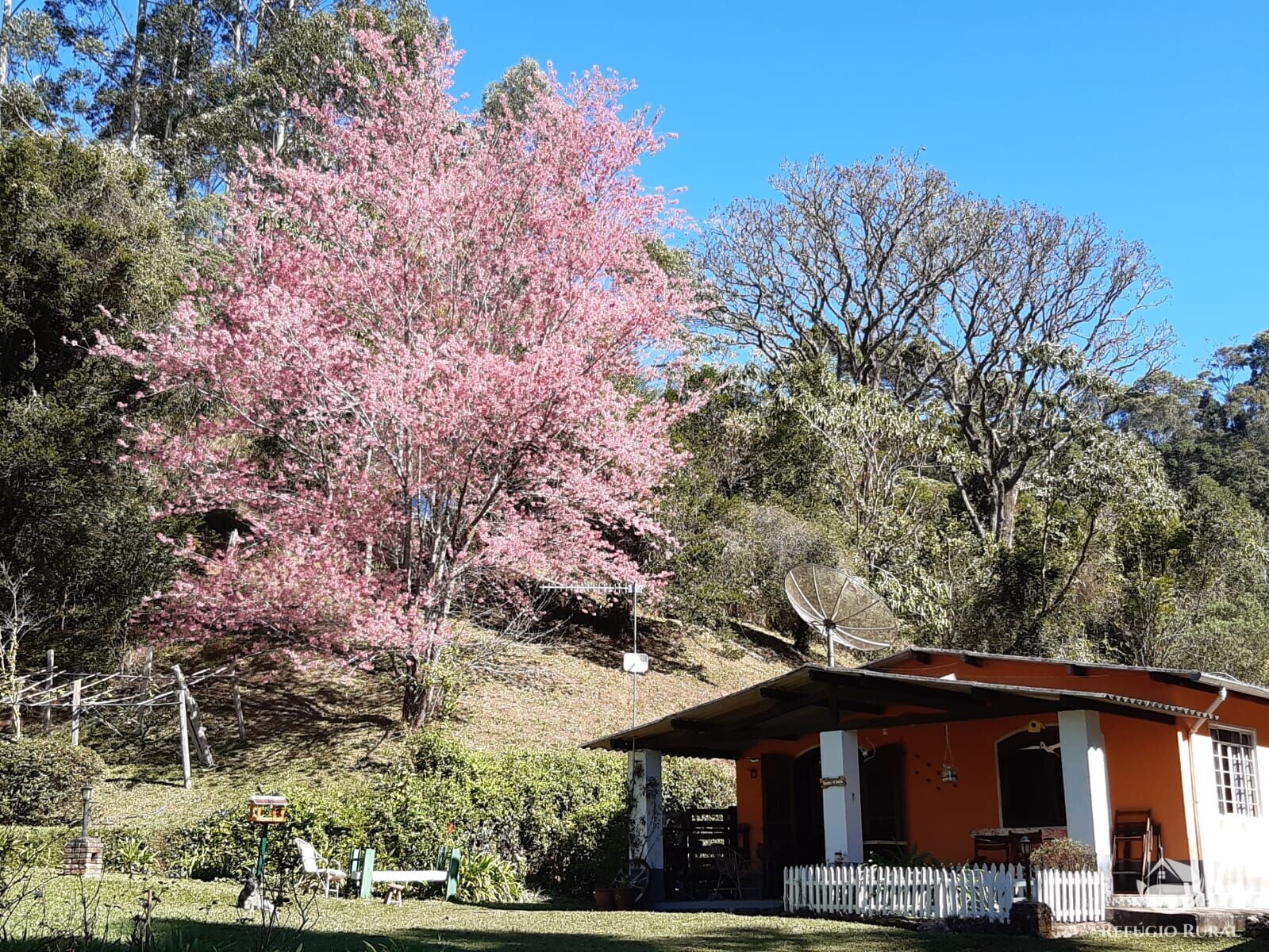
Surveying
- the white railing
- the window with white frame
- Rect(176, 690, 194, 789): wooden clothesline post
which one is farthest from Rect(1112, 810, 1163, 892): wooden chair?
Rect(176, 690, 194, 789): wooden clothesline post

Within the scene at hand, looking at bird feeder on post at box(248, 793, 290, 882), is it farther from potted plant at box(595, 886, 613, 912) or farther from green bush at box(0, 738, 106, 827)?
potted plant at box(595, 886, 613, 912)

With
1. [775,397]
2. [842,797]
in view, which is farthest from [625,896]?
[775,397]

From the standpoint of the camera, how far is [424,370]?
Result: 53.2 ft

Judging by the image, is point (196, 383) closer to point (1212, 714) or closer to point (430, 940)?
point (430, 940)

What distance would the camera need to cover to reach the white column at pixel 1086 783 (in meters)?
10.5

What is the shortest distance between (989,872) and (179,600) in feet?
44.0

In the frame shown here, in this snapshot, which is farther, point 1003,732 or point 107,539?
point 107,539

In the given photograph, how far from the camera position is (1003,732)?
12844 millimetres

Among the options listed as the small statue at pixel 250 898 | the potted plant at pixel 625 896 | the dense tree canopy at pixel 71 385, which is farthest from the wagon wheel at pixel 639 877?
the dense tree canopy at pixel 71 385

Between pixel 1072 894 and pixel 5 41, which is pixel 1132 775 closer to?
pixel 1072 894

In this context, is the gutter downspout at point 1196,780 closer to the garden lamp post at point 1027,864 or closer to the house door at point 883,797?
the garden lamp post at point 1027,864

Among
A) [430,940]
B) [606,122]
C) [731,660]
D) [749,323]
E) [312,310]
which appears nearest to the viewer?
[430,940]

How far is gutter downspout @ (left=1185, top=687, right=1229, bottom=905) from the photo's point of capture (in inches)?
439

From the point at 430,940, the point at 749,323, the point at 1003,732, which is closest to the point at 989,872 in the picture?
the point at 1003,732
